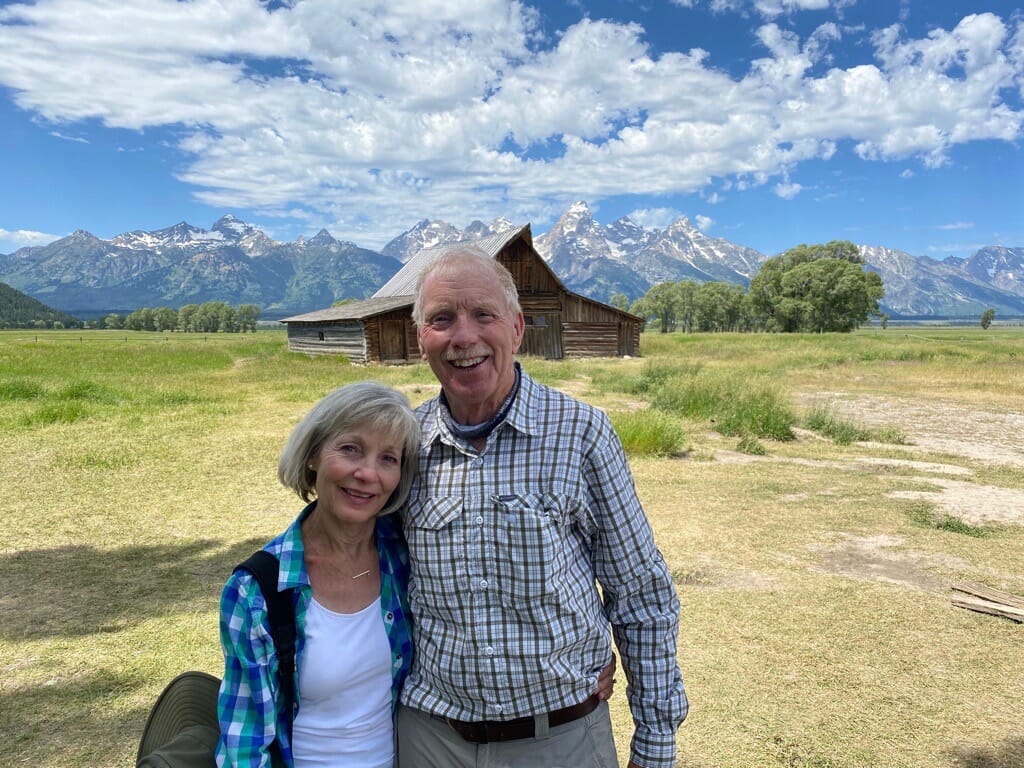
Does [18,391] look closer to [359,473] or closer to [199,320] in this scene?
[359,473]

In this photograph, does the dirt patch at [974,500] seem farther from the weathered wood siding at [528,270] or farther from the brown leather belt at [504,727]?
the weathered wood siding at [528,270]

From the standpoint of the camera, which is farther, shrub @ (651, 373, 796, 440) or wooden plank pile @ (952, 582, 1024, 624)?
shrub @ (651, 373, 796, 440)

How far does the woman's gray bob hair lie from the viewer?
1967mm

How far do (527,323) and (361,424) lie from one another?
31.7 metres

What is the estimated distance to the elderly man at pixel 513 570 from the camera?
1.76 m

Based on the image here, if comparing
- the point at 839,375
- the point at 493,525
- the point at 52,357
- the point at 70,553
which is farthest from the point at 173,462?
the point at 52,357

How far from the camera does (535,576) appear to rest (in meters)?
1.75

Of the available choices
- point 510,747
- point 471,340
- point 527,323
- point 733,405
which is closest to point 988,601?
point 510,747

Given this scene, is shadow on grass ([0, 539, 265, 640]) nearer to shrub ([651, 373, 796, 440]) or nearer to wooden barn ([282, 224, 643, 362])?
shrub ([651, 373, 796, 440])

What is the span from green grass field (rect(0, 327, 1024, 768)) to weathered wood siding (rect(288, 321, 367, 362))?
48.9 feet

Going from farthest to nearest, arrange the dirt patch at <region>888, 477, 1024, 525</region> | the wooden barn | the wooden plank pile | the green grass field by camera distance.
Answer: the wooden barn
the dirt patch at <region>888, 477, 1024, 525</region>
the wooden plank pile
the green grass field

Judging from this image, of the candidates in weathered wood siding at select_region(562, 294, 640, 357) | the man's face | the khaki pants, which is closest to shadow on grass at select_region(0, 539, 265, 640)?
the khaki pants

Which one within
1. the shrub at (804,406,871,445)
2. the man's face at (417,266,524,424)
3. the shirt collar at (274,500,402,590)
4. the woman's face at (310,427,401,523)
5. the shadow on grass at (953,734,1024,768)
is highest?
the man's face at (417,266,524,424)

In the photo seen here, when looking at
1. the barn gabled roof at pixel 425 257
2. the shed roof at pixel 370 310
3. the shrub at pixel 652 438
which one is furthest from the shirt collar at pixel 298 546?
the shed roof at pixel 370 310
